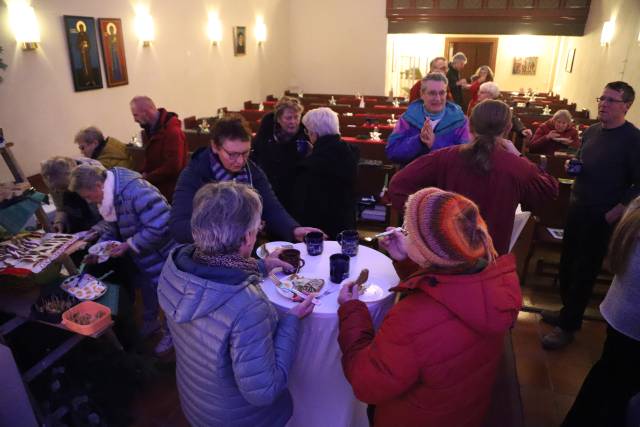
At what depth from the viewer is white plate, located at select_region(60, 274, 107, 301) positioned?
2.21m

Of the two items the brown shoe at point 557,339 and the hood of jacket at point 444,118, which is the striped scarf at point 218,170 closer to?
the hood of jacket at point 444,118

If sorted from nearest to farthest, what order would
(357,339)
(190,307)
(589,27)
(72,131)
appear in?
(190,307) → (357,339) → (72,131) → (589,27)

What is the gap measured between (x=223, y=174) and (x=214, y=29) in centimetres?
723

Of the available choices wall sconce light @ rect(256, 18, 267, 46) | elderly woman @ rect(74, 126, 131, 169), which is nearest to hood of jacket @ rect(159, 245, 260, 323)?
elderly woman @ rect(74, 126, 131, 169)

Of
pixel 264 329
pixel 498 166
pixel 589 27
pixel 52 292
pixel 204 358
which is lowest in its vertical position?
pixel 52 292

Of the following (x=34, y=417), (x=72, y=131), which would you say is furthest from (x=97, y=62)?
(x=34, y=417)

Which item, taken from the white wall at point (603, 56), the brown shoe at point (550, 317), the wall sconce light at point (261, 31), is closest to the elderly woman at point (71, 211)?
the brown shoe at point (550, 317)

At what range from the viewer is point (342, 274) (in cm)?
193

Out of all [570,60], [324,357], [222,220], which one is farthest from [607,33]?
[222,220]

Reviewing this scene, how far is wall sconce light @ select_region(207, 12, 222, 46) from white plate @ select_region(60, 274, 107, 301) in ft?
23.9

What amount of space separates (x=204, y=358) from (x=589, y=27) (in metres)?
11.4

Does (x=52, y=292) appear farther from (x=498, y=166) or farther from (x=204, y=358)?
(x=498, y=166)

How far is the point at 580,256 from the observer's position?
9.59ft

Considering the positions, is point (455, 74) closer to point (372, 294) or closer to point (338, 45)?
point (338, 45)
